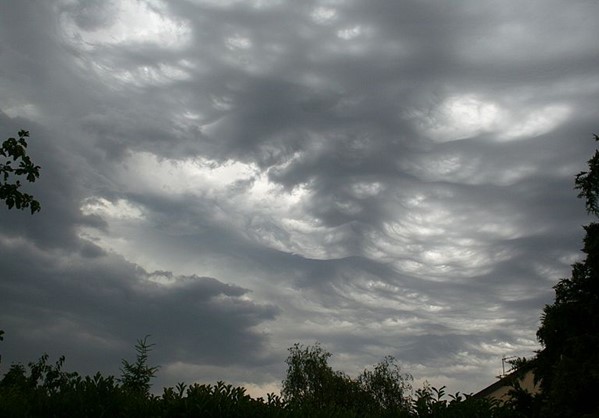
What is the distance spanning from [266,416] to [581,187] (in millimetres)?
19702

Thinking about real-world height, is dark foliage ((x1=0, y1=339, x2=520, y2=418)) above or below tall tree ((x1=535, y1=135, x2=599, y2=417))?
below

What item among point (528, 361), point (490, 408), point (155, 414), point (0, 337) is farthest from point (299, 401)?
point (528, 361)

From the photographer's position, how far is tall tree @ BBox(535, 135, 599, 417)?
20828 millimetres

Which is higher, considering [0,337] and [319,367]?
[319,367]

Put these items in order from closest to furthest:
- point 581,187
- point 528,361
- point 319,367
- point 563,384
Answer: point 563,384 → point 581,187 → point 528,361 → point 319,367

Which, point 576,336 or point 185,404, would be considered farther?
point 576,336

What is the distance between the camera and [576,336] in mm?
22406

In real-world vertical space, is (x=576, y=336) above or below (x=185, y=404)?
above

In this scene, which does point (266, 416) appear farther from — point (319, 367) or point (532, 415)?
point (319, 367)

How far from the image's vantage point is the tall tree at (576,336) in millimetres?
20828

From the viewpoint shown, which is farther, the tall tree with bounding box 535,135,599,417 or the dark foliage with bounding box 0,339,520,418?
the tall tree with bounding box 535,135,599,417

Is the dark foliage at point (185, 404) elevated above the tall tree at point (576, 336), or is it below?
below

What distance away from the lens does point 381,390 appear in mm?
64625

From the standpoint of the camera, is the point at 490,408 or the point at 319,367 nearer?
the point at 490,408
